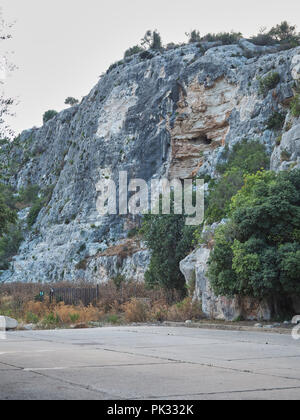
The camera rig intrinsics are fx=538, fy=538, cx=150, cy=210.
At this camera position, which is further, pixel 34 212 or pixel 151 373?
pixel 34 212

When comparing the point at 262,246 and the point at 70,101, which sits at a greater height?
the point at 70,101

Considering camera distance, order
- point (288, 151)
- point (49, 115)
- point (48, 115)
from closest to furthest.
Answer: point (288, 151), point (49, 115), point (48, 115)

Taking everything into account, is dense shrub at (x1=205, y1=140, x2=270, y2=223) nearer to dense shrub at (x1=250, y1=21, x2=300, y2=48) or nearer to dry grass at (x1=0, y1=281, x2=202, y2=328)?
dry grass at (x1=0, y1=281, x2=202, y2=328)

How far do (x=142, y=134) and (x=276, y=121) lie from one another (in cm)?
2004

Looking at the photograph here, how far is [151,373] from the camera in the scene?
682cm

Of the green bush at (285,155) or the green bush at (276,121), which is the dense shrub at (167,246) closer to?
the green bush at (285,155)

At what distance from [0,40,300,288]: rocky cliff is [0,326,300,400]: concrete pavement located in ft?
101

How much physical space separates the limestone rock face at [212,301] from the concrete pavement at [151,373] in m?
8.45

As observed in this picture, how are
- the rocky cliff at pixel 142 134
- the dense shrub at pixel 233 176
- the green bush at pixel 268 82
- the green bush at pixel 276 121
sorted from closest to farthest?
the dense shrub at pixel 233 176 < the green bush at pixel 276 121 < the green bush at pixel 268 82 < the rocky cliff at pixel 142 134

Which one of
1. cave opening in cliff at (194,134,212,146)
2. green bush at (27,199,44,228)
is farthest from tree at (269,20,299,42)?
green bush at (27,199,44,228)

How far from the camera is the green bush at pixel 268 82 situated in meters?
42.2

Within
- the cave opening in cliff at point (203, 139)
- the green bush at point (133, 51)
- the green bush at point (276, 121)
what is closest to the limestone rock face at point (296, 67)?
the green bush at point (276, 121)

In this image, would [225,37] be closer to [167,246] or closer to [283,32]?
[283,32]

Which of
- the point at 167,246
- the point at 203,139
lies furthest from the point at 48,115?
the point at 167,246
